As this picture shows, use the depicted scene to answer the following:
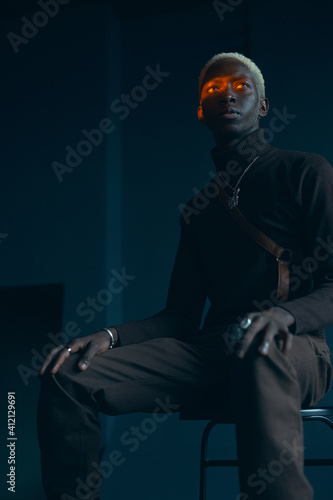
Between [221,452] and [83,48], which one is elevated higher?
[83,48]

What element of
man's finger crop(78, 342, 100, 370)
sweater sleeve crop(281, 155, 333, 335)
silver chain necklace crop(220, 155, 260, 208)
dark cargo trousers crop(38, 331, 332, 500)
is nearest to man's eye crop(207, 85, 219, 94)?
silver chain necklace crop(220, 155, 260, 208)

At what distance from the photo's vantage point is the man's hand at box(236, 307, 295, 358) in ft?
3.45

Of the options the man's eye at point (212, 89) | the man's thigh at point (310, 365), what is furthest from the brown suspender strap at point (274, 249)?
the man's eye at point (212, 89)

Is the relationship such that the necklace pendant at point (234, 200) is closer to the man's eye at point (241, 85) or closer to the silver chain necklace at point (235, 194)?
the silver chain necklace at point (235, 194)

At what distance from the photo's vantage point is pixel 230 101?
1722mm

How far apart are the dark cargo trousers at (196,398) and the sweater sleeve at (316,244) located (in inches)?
2.8

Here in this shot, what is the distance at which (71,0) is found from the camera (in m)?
2.96

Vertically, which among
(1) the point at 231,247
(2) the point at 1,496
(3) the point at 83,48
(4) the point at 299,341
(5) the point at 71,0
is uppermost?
(5) the point at 71,0

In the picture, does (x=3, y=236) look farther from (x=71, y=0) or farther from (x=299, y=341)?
(x=299, y=341)

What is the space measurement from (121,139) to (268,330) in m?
2.04

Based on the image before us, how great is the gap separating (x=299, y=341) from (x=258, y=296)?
0.26 meters

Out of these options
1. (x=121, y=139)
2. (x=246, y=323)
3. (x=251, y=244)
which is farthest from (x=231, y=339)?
(x=121, y=139)

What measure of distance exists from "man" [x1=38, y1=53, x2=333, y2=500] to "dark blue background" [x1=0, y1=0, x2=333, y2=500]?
3.13ft

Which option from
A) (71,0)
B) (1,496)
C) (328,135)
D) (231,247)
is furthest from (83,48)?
(1,496)
